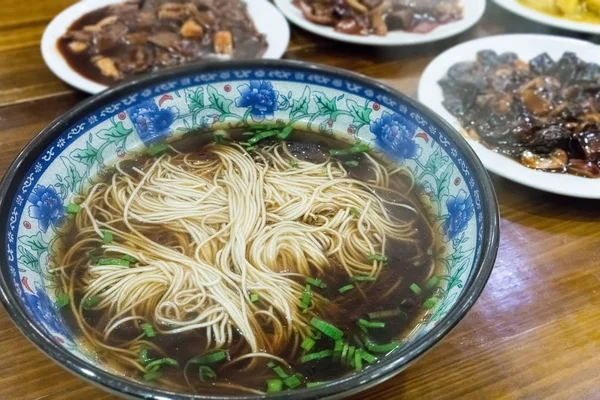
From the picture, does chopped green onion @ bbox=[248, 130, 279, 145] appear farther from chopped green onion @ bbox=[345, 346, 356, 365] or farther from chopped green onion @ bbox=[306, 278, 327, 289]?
chopped green onion @ bbox=[345, 346, 356, 365]

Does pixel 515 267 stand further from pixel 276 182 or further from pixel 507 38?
pixel 507 38

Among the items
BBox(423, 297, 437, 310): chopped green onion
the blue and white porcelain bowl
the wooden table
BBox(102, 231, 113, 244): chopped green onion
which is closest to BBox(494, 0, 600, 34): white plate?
the wooden table

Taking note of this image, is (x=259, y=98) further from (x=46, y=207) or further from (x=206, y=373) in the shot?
(x=206, y=373)

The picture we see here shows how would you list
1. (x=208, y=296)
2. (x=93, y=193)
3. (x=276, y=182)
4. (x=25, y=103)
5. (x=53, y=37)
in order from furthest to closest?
(x=53, y=37) < (x=25, y=103) < (x=276, y=182) < (x=93, y=193) < (x=208, y=296)

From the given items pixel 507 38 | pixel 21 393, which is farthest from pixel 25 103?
pixel 507 38

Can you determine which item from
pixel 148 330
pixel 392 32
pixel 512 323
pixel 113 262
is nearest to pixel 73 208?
pixel 113 262

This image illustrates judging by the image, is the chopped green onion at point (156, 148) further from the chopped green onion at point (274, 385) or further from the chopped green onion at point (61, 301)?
the chopped green onion at point (274, 385)
